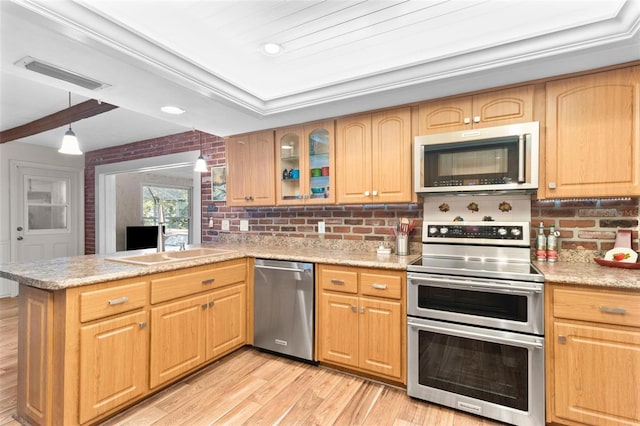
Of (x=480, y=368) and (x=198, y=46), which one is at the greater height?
(x=198, y=46)

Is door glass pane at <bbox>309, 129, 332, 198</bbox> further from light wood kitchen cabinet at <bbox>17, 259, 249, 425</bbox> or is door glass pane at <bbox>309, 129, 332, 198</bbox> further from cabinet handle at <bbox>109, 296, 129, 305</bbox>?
cabinet handle at <bbox>109, 296, 129, 305</bbox>

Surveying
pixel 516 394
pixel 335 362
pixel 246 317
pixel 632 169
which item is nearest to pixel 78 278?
pixel 246 317

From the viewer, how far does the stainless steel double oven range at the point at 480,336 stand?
68.7 inches

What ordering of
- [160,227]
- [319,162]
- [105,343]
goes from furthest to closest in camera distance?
[319,162]
[160,227]
[105,343]

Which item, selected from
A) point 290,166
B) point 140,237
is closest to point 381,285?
point 290,166

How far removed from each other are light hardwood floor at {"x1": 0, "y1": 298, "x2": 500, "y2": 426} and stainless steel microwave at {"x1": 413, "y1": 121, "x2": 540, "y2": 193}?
1.49 meters

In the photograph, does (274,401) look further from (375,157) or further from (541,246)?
(541,246)

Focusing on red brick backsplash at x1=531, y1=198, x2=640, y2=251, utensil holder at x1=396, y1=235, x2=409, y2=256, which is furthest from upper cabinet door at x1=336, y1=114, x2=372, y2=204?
red brick backsplash at x1=531, y1=198, x2=640, y2=251

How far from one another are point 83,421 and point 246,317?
129 cm

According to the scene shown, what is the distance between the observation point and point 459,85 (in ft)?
→ 6.88

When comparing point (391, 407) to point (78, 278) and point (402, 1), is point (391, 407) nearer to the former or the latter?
point (78, 278)

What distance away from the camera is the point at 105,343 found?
1736mm

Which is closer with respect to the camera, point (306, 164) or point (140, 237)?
point (306, 164)

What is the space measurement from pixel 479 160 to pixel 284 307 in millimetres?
1893
